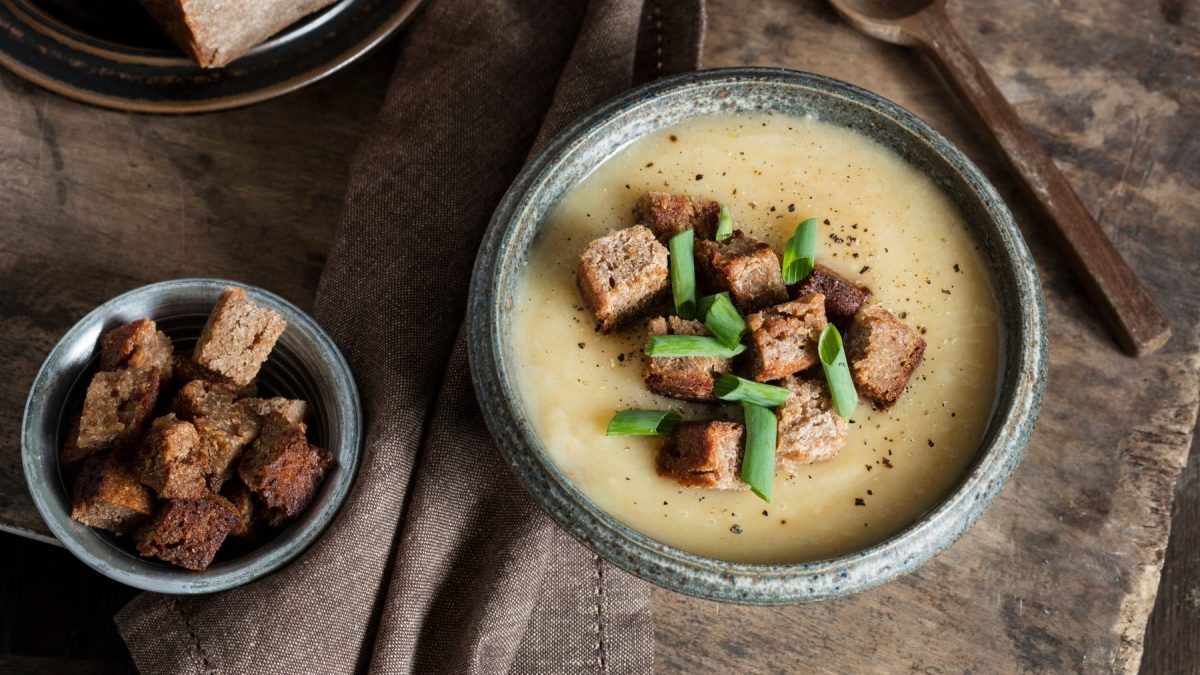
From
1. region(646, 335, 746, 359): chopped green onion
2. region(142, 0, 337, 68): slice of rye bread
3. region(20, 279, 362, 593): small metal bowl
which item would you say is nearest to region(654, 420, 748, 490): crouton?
region(646, 335, 746, 359): chopped green onion

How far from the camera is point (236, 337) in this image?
1874mm

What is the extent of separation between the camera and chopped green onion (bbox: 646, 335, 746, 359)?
1.69 metres

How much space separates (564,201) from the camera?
74.8 inches

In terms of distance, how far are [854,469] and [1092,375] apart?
2.35ft

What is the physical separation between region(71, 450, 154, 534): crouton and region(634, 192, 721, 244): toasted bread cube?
3.19 ft

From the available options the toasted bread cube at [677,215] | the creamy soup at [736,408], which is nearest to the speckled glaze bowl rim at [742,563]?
the creamy soup at [736,408]

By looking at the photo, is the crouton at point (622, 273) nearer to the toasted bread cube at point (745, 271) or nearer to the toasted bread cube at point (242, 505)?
the toasted bread cube at point (745, 271)

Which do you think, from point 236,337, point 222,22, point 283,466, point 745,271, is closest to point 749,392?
point 745,271

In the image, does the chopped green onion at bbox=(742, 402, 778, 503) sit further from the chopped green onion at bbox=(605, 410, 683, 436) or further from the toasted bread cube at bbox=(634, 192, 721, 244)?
the toasted bread cube at bbox=(634, 192, 721, 244)

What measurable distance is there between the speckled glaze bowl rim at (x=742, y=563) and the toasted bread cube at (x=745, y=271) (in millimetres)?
285

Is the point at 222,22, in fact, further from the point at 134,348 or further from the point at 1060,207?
the point at 1060,207

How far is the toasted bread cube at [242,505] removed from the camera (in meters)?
1.87

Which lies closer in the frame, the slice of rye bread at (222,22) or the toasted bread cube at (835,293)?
the toasted bread cube at (835,293)

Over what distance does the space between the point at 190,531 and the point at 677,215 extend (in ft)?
3.18
